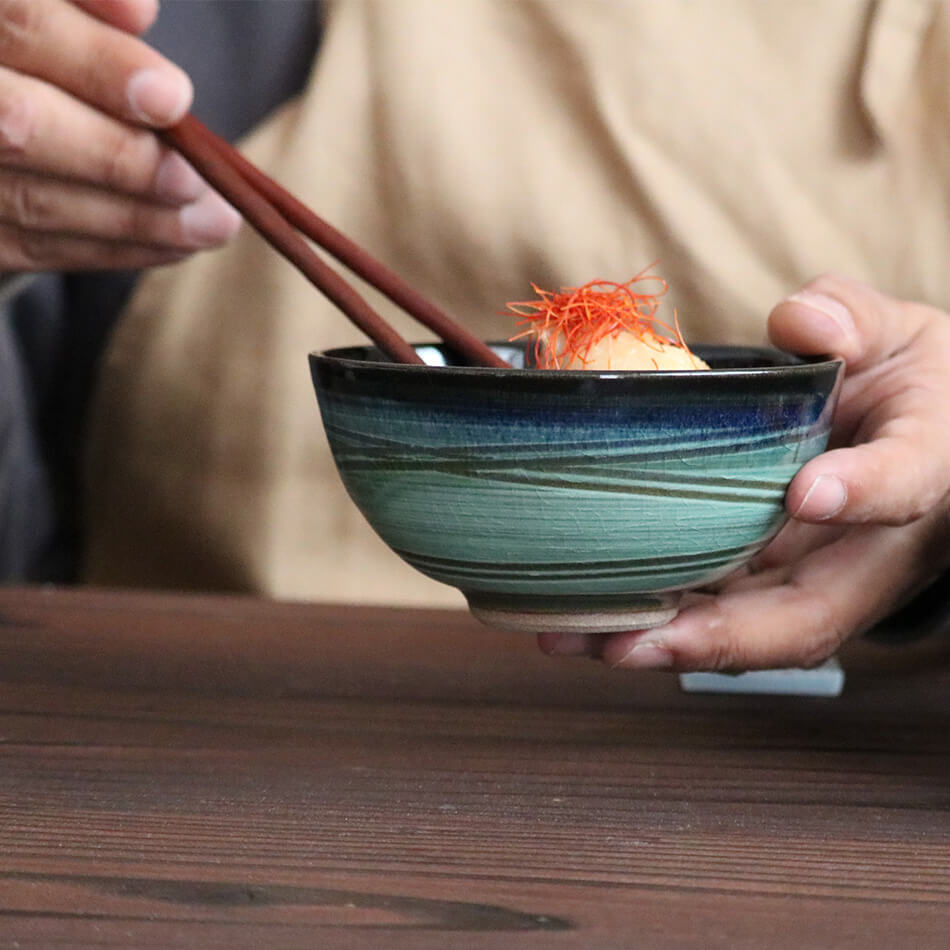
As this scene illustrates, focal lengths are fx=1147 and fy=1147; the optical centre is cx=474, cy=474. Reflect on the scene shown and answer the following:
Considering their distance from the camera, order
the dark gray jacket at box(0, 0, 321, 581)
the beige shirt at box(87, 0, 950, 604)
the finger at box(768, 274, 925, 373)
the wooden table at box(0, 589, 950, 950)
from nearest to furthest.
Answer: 1. the wooden table at box(0, 589, 950, 950)
2. the finger at box(768, 274, 925, 373)
3. the beige shirt at box(87, 0, 950, 604)
4. the dark gray jacket at box(0, 0, 321, 581)

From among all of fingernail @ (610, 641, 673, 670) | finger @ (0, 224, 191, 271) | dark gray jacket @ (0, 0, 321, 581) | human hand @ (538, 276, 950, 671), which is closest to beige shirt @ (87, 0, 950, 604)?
dark gray jacket @ (0, 0, 321, 581)

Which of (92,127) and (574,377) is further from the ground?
(92,127)

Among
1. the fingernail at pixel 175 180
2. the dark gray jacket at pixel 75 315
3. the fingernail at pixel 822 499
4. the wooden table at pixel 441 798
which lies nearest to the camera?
the wooden table at pixel 441 798

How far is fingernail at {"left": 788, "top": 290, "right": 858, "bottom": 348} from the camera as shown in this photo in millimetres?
571

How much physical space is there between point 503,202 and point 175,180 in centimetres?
38

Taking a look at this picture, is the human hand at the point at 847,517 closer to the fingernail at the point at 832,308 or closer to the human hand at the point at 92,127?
the fingernail at the point at 832,308

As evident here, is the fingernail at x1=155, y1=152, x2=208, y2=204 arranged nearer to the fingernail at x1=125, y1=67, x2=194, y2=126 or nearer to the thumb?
the fingernail at x1=125, y1=67, x2=194, y2=126

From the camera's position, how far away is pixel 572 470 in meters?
0.42

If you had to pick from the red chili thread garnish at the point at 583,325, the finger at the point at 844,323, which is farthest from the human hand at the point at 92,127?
the finger at the point at 844,323

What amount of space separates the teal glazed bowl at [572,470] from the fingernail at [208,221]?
0.31m

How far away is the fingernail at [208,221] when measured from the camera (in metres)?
0.73

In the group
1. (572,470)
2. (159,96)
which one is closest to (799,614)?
(572,470)

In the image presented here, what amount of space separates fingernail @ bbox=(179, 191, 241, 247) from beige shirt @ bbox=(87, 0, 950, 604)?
26 centimetres

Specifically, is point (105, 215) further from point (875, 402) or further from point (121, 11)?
point (875, 402)
